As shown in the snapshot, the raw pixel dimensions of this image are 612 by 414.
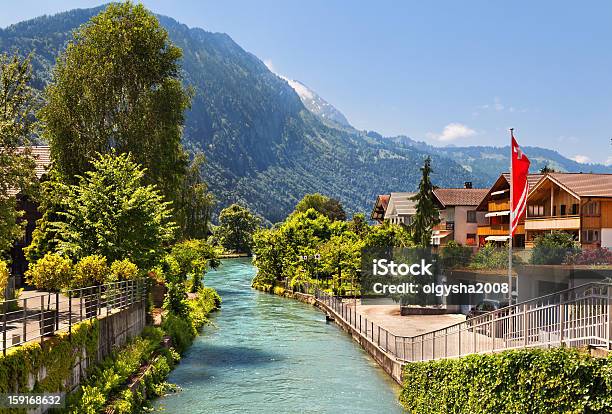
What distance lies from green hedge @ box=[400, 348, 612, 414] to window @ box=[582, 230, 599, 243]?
91.5ft

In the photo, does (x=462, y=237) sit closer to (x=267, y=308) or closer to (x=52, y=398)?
(x=267, y=308)

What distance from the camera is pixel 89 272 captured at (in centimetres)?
2770

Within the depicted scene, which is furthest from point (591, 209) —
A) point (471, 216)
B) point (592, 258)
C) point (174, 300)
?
point (471, 216)

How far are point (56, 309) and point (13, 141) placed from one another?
456 inches

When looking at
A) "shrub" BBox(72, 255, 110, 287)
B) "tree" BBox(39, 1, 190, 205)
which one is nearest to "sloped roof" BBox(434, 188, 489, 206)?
"tree" BBox(39, 1, 190, 205)

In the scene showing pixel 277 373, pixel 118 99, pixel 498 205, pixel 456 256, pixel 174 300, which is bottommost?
pixel 277 373

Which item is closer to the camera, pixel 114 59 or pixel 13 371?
pixel 13 371

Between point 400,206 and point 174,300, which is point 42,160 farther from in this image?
point 400,206

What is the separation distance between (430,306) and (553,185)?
13549mm

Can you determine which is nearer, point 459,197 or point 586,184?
point 586,184

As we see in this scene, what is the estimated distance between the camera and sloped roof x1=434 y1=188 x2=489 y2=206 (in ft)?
260

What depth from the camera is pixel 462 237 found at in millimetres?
78375

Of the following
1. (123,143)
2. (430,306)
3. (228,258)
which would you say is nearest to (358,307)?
(430,306)

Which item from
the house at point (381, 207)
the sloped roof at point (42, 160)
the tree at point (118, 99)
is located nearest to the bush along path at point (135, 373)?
the tree at point (118, 99)
